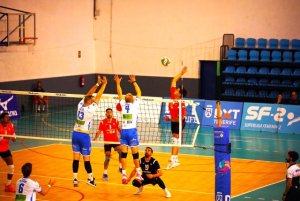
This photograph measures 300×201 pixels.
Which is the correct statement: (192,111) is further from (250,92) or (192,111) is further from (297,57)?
(297,57)

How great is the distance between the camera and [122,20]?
42.0m

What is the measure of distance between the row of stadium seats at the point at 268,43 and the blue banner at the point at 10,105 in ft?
45.4

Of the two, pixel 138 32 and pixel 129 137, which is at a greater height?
pixel 138 32

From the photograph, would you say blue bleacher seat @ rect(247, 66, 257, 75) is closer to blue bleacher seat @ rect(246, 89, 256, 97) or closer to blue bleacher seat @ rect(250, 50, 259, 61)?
blue bleacher seat @ rect(250, 50, 259, 61)

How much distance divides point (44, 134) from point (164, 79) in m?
14.4

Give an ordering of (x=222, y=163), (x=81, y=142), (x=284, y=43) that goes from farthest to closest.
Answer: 1. (x=284, y=43)
2. (x=81, y=142)
3. (x=222, y=163)

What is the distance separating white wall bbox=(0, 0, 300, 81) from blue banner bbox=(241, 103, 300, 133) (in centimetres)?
851

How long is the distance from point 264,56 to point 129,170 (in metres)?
A: 17.5

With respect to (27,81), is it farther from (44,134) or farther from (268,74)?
(268,74)

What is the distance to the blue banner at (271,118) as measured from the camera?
3058cm

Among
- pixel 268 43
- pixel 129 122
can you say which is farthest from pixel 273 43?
pixel 129 122

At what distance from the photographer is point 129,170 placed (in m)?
22.3

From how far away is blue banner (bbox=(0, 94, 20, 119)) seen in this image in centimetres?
3141

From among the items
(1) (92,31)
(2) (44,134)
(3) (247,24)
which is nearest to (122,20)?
(1) (92,31)
